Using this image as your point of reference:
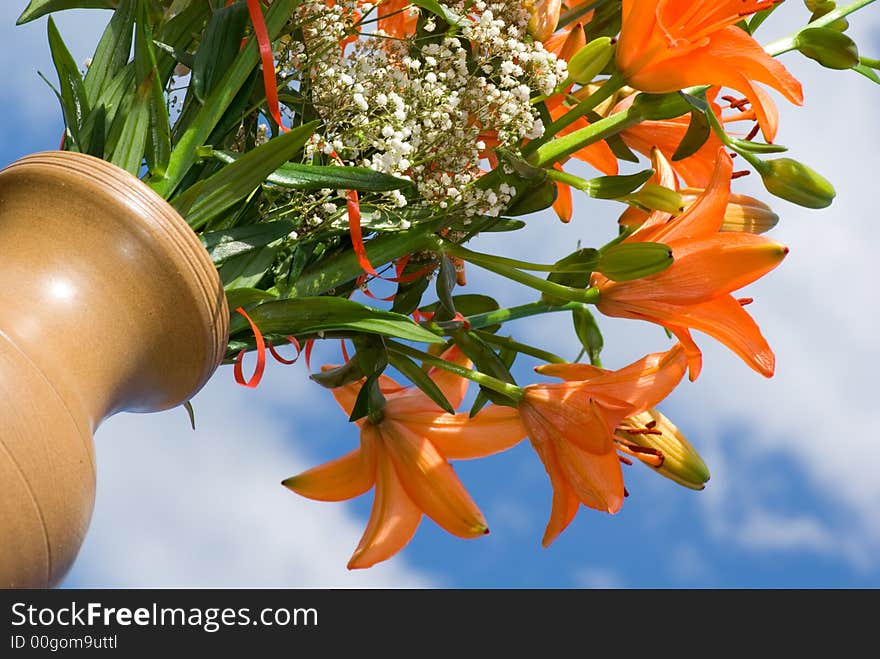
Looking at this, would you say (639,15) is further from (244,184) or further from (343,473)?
(343,473)

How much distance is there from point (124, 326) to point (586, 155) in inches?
17.5

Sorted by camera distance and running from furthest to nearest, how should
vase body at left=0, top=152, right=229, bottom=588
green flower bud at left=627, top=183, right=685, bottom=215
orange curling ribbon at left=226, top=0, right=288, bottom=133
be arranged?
1. green flower bud at left=627, top=183, right=685, bottom=215
2. orange curling ribbon at left=226, top=0, right=288, bottom=133
3. vase body at left=0, top=152, right=229, bottom=588

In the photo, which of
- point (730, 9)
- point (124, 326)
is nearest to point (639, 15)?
point (730, 9)

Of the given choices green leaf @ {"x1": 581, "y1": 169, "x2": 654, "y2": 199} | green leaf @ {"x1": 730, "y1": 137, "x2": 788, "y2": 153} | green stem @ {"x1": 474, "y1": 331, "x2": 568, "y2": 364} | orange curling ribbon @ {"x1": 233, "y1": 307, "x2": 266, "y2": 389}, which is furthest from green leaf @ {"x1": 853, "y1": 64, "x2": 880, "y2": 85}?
orange curling ribbon @ {"x1": 233, "y1": 307, "x2": 266, "y2": 389}

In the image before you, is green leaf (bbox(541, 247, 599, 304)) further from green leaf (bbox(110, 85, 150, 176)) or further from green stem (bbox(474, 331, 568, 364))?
green leaf (bbox(110, 85, 150, 176))

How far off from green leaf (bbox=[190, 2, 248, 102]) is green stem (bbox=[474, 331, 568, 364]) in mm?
313

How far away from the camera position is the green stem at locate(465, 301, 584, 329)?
97cm

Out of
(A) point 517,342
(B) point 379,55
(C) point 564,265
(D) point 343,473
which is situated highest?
(B) point 379,55

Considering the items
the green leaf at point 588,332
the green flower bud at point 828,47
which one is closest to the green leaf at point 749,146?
the green flower bud at point 828,47

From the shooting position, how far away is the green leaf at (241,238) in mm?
777

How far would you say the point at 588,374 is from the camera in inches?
36.1

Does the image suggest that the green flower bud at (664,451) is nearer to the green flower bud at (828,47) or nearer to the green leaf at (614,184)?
the green leaf at (614,184)

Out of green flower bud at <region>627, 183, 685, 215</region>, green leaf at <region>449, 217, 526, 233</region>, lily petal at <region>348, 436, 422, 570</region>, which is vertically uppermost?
green flower bud at <region>627, 183, 685, 215</region>

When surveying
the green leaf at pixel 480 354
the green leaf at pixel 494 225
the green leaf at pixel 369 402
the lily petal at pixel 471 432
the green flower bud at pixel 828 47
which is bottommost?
the lily petal at pixel 471 432
